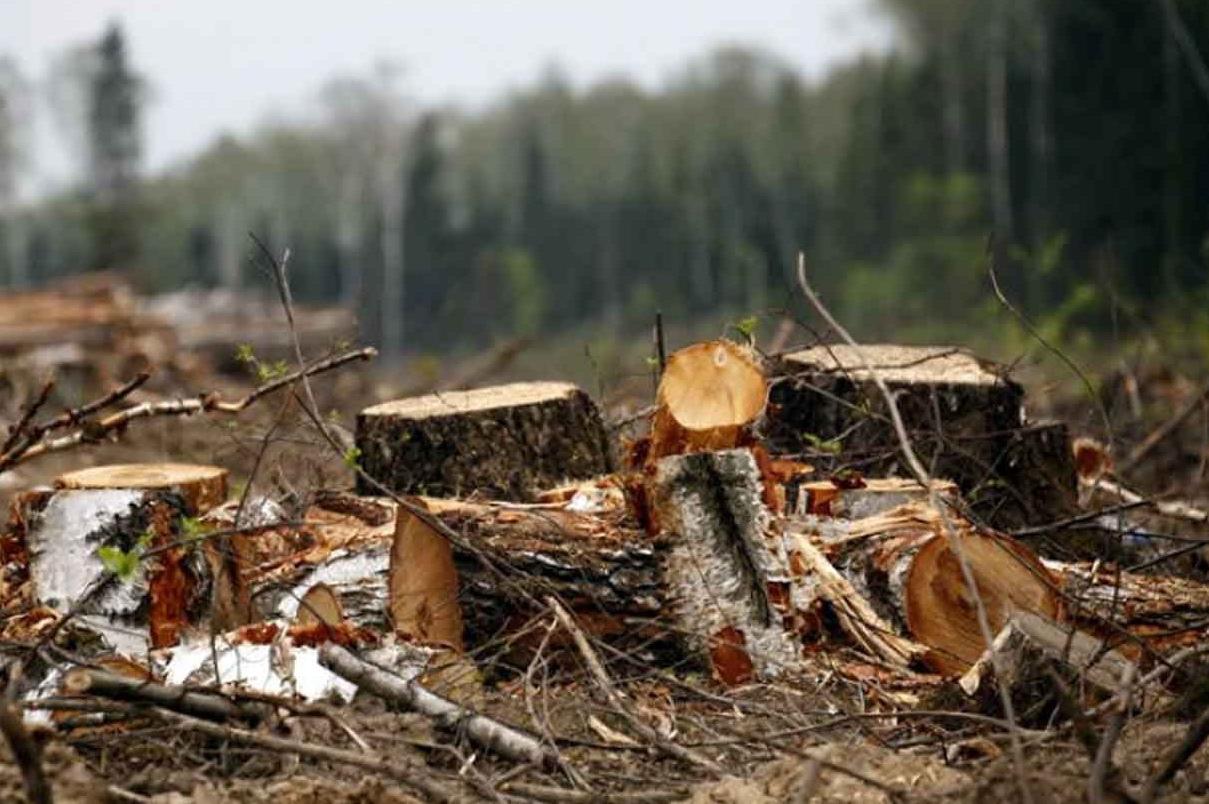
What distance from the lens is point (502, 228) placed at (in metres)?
56.7

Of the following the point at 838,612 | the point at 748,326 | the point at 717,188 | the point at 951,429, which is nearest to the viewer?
the point at 838,612

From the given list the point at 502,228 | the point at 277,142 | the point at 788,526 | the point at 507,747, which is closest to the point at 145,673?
the point at 507,747

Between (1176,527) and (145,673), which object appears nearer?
(145,673)

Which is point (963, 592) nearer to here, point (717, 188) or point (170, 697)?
point (170, 697)

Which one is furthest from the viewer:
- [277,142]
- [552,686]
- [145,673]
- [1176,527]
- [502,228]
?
[277,142]

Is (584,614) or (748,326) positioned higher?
(748,326)

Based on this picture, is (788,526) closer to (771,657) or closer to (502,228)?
(771,657)

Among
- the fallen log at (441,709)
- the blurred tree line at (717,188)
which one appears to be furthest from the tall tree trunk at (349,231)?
the fallen log at (441,709)

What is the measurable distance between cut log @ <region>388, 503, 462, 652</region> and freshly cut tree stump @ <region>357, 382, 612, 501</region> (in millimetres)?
701

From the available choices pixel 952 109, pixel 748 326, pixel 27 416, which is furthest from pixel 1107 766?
pixel 952 109

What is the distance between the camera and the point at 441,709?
4.07m

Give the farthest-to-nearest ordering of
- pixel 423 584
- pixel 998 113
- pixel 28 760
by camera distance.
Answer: pixel 998 113 → pixel 423 584 → pixel 28 760

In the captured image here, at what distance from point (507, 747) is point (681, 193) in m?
48.3

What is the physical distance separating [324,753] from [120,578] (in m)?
1.50
